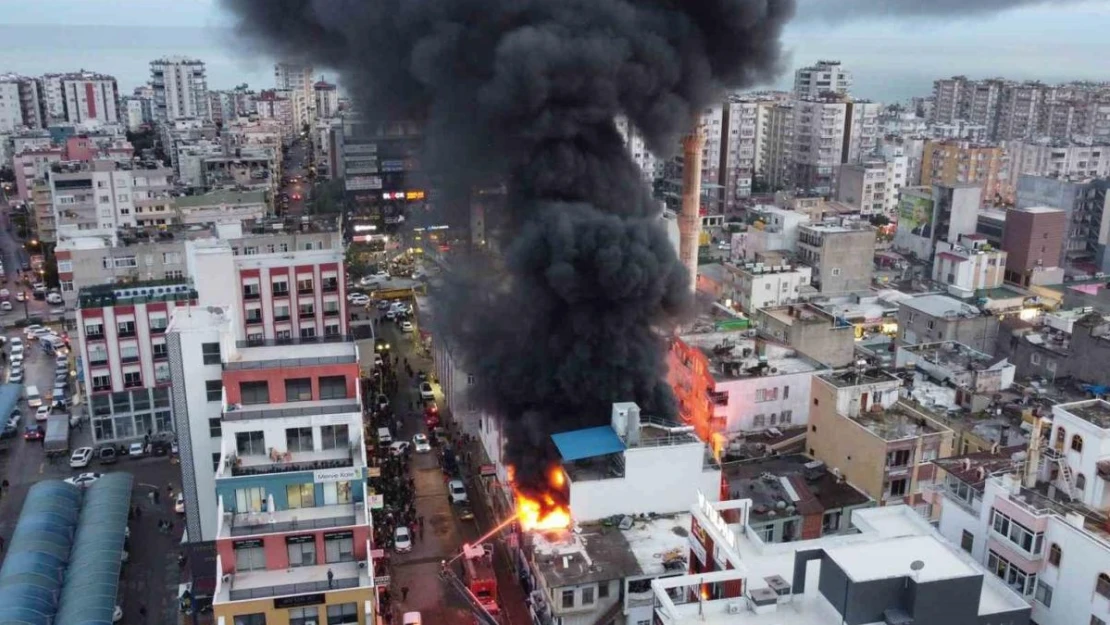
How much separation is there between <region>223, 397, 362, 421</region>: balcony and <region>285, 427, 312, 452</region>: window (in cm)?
24

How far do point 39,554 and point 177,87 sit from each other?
265ft

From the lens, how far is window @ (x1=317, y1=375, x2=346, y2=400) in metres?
14.6

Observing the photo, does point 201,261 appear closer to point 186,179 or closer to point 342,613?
point 342,613

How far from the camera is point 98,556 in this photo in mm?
17156

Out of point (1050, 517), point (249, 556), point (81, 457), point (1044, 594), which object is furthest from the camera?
point (81, 457)

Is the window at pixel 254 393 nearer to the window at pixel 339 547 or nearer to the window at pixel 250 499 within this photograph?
the window at pixel 250 499

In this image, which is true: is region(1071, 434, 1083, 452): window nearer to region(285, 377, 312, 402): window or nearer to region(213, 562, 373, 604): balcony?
region(213, 562, 373, 604): balcony

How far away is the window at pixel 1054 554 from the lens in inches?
428

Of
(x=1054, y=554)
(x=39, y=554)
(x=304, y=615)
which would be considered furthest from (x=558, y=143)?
(x=39, y=554)

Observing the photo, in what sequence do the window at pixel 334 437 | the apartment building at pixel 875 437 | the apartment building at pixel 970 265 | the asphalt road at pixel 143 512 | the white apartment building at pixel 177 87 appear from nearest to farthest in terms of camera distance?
the window at pixel 334 437 → the apartment building at pixel 875 437 → the asphalt road at pixel 143 512 → the apartment building at pixel 970 265 → the white apartment building at pixel 177 87

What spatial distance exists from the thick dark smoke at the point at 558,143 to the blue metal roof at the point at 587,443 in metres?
1.16

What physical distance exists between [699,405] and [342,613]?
1135 cm

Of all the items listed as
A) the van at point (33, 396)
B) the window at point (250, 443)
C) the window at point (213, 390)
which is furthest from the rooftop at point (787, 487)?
the van at point (33, 396)

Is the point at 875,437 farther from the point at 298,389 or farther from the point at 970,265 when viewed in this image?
the point at 970,265
